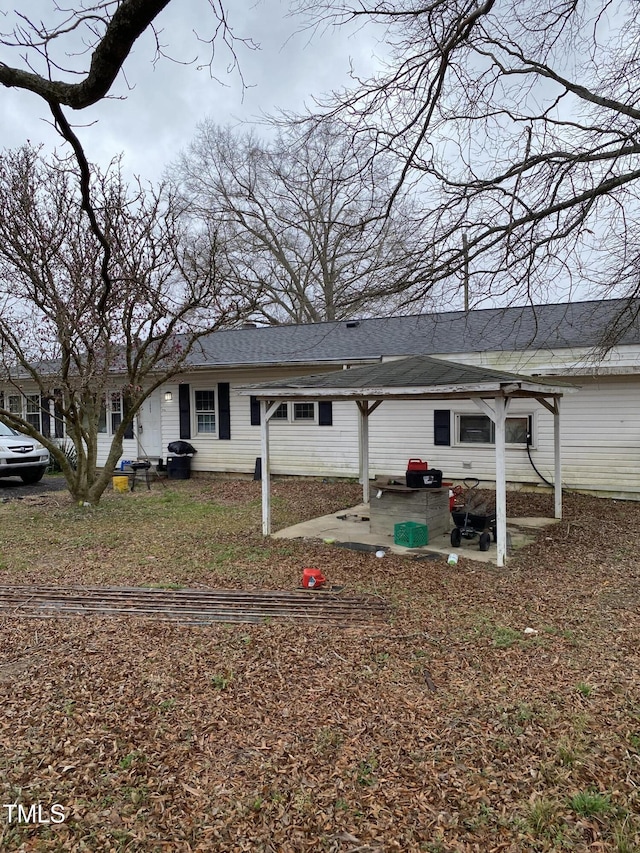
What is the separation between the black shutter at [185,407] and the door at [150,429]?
822 millimetres

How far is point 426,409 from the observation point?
11992 mm

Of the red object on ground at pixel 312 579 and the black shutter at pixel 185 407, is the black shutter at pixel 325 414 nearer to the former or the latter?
the black shutter at pixel 185 407

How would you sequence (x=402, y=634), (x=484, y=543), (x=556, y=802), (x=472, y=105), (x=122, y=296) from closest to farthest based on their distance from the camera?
(x=556, y=802) → (x=402, y=634) → (x=472, y=105) → (x=484, y=543) → (x=122, y=296)

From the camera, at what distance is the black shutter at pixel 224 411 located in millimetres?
14031

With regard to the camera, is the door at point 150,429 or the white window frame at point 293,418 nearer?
the white window frame at point 293,418

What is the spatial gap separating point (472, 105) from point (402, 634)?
16.6 feet

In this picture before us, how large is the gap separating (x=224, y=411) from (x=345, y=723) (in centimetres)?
1134

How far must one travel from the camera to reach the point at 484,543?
699cm

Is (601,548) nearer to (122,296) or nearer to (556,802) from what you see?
(556,802)

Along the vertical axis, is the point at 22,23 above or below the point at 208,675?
above

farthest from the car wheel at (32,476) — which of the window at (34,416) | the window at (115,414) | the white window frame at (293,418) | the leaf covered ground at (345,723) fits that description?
the leaf covered ground at (345,723)

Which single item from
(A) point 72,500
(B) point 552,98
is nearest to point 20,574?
(A) point 72,500

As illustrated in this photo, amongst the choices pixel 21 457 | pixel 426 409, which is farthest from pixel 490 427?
pixel 21 457

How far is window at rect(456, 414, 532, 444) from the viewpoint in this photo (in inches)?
437
